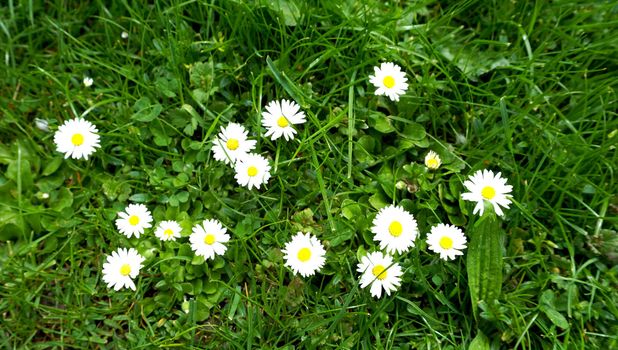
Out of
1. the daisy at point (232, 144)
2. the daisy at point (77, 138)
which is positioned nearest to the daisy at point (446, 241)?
the daisy at point (232, 144)

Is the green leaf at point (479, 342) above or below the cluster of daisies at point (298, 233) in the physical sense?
below

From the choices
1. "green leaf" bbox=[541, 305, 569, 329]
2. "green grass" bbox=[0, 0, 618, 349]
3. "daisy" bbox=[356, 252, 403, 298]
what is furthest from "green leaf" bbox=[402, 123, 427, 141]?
"green leaf" bbox=[541, 305, 569, 329]

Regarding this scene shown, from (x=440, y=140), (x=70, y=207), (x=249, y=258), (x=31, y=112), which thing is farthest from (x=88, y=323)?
(x=440, y=140)

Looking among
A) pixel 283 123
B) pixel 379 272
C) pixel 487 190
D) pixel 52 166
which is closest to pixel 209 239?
pixel 283 123

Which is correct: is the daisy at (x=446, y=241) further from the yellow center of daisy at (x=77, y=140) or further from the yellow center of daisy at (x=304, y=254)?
the yellow center of daisy at (x=77, y=140)

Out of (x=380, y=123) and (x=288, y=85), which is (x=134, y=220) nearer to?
(x=288, y=85)

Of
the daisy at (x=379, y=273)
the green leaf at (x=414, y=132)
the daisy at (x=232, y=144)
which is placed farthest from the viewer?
the green leaf at (x=414, y=132)

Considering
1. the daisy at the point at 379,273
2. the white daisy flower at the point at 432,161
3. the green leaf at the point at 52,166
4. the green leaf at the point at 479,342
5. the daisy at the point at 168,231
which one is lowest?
the green leaf at the point at 479,342
